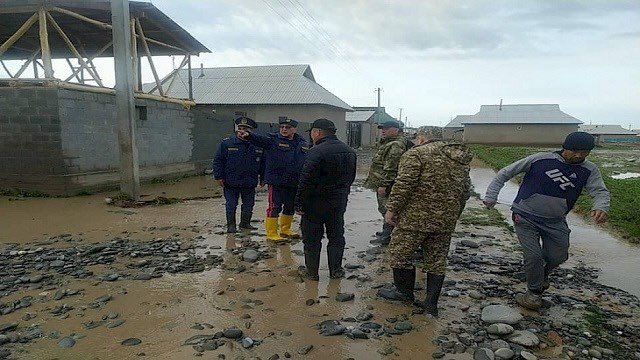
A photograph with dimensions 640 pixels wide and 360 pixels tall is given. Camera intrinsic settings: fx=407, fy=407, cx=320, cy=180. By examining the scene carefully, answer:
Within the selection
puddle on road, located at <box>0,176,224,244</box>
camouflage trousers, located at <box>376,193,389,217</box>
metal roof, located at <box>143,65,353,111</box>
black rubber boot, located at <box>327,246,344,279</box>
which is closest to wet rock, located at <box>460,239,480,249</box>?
camouflage trousers, located at <box>376,193,389,217</box>

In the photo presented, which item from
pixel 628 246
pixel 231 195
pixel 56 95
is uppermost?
pixel 56 95

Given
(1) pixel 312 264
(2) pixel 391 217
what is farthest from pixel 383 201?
(2) pixel 391 217

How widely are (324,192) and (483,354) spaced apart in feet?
6.87

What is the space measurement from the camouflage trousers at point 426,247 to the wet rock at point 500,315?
1.70 ft

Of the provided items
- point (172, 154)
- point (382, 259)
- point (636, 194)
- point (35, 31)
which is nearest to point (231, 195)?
point (382, 259)

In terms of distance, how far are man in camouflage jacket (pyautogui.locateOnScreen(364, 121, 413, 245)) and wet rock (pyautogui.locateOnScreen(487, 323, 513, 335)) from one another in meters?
2.17

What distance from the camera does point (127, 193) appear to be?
8.84 m

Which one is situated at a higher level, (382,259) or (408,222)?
(408,222)

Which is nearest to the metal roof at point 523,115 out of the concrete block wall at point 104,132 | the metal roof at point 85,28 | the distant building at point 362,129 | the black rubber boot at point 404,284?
the distant building at point 362,129

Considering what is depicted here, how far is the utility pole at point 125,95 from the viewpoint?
27.3ft

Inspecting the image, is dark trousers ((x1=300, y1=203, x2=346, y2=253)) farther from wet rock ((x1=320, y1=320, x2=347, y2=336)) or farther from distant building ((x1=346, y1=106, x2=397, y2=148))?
distant building ((x1=346, y1=106, x2=397, y2=148))

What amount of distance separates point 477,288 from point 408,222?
1352mm

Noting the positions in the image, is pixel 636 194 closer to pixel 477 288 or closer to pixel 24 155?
pixel 477 288

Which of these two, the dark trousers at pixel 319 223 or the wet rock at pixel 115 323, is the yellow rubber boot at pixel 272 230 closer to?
the dark trousers at pixel 319 223
